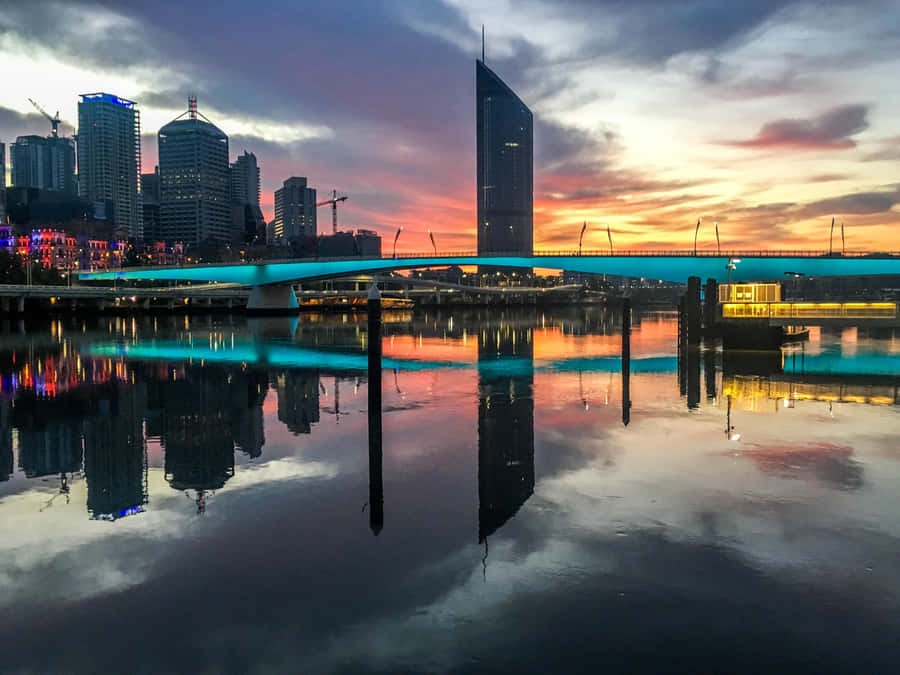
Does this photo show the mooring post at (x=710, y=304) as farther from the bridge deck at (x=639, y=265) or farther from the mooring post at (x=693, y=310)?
the bridge deck at (x=639, y=265)

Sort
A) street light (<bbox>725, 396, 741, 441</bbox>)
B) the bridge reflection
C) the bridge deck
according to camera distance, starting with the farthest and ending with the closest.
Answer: the bridge deck, street light (<bbox>725, 396, 741, 441</bbox>), the bridge reflection

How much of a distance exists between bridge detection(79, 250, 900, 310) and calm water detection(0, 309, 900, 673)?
42.9 metres

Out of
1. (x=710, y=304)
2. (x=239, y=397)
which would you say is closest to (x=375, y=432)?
(x=239, y=397)

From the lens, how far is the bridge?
69125 millimetres

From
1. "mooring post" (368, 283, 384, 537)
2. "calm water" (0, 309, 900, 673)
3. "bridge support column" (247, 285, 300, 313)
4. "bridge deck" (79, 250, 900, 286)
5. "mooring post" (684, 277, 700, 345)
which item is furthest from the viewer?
"bridge support column" (247, 285, 300, 313)

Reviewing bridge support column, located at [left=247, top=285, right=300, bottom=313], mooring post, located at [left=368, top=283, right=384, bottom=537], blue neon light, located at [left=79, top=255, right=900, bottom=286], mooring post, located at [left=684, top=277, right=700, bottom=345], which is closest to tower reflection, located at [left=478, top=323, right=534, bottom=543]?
mooring post, located at [left=368, top=283, right=384, bottom=537]

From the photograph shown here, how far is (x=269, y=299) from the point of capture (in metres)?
110

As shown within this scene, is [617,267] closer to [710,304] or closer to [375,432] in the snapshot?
[710,304]

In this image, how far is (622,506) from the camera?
40.1 ft

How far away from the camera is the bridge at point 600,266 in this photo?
69.1 meters

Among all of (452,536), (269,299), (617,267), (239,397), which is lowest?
(452,536)

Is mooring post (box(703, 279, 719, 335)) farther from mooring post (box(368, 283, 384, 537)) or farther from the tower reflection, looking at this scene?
mooring post (box(368, 283, 384, 537))

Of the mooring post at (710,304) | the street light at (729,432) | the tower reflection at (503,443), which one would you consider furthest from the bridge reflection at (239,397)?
the mooring post at (710,304)

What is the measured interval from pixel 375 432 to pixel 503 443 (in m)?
3.87
